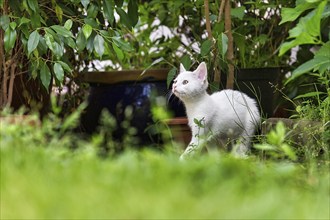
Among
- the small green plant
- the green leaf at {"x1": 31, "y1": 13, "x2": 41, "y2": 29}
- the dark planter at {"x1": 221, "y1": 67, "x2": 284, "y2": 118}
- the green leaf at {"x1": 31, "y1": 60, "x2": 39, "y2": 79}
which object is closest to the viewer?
the small green plant

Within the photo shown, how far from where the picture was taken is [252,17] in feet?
9.64

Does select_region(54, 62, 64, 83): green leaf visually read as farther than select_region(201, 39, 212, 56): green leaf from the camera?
No

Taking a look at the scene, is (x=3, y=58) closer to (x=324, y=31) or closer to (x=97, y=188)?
(x=324, y=31)

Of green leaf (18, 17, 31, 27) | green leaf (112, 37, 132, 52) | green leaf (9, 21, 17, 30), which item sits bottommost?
green leaf (112, 37, 132, 52)

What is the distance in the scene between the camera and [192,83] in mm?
2307

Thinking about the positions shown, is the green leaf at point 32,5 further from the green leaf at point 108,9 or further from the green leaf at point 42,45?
the green leaf at point 108,9

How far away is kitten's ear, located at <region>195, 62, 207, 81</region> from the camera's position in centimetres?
230

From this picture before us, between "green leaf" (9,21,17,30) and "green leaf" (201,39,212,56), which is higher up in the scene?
"green leaf" (9,21,17,30)

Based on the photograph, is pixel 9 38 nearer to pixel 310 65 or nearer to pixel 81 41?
pixel 81 41

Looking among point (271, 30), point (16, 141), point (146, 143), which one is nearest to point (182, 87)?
point (146, 143)

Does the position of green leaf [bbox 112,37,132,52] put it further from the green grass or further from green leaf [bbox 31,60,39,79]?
the green grass

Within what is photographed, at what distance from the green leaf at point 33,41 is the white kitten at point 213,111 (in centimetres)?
51

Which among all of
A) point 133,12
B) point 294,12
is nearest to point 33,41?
point 133,12

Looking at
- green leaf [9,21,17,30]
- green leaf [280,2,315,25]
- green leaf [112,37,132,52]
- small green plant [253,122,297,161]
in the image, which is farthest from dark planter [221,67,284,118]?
small green plant [253,122,297,161]
